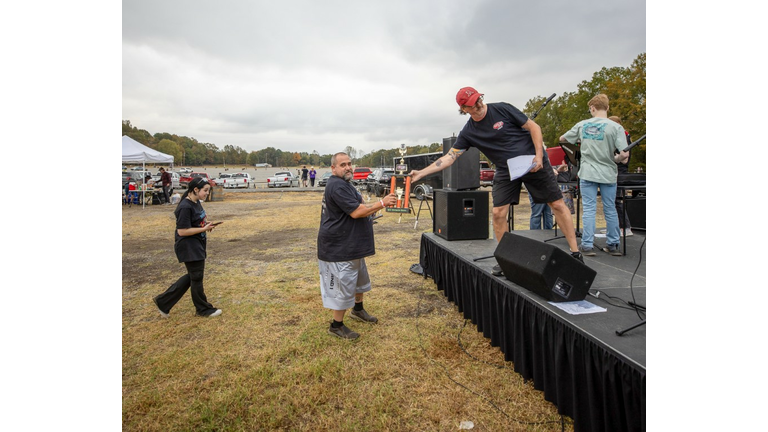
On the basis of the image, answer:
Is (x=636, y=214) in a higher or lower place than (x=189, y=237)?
higher

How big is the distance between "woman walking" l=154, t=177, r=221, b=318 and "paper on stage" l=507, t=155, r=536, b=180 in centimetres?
294

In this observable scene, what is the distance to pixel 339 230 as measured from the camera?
3230 mm

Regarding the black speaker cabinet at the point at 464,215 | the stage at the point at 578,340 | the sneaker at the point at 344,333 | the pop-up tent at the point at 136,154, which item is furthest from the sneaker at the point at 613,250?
the pop-up tent at the point at 136,154

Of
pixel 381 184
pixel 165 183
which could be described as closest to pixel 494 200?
pixel 381 184

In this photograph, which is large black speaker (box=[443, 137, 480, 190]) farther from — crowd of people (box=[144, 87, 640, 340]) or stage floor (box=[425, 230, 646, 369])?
crowd of people (box=[144, 87, 640, 340])

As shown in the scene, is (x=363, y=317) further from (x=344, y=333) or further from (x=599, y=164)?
(x=599, y=164)

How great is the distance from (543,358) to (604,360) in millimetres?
564

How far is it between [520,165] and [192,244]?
3.31 m

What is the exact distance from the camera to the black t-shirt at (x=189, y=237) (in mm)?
3742

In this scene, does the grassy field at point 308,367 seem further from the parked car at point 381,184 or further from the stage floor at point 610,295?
the parked car at point 381,184

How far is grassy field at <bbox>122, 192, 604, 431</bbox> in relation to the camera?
236 cm

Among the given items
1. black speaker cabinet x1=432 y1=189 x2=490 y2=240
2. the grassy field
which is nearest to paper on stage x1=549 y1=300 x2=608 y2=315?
the grassy field

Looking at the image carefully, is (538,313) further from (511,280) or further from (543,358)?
(511,280)

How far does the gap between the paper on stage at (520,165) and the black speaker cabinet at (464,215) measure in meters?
1.48
